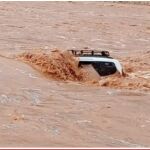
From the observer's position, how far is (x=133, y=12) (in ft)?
114

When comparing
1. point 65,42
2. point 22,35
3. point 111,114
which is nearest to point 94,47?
point 65,42

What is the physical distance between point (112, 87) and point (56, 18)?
651 inches

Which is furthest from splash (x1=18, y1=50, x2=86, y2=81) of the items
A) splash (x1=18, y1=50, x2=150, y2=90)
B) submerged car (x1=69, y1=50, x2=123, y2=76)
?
submerged car (x1=69, y1=50, x2=123, y2=76)

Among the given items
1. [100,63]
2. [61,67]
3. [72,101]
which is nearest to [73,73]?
[61,67]

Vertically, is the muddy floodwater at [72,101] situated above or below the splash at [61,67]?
below

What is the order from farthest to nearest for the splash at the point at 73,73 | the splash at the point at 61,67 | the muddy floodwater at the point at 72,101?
the splash at the point at 61,67, the splash at the point at 73,73, the muddy floodwater at the point at 72,101

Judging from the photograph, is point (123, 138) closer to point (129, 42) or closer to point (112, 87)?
point (112, 87)

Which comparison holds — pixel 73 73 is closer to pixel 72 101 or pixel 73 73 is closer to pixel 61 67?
pixel 61 67

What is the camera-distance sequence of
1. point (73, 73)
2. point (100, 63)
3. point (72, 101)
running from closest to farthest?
point (72, 101), point (100, 63), point (73, 73)

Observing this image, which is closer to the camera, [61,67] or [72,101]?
[72,101]

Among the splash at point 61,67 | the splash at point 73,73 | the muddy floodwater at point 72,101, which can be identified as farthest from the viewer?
the splash at point 61,67

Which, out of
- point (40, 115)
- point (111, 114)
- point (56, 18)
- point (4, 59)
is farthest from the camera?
point (56, 18)

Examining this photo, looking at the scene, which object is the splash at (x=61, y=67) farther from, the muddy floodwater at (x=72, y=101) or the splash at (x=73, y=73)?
the muddy floodwater at (x=72, y=101)

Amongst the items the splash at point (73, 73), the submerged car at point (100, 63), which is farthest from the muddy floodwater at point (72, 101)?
the submerged car at point (100, 63)
